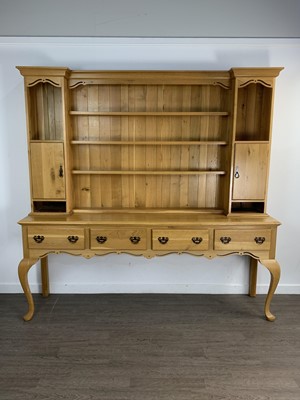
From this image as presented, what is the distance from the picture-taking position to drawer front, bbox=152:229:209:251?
240 cm

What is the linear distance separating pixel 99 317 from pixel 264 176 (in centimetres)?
187

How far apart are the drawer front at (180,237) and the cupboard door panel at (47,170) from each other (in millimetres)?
897

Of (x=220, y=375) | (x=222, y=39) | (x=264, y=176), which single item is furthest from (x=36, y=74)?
(x=220, y=375)

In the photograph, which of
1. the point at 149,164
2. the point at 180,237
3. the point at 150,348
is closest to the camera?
the point at 150,348

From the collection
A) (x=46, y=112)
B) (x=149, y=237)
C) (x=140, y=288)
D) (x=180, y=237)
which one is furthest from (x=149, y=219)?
(x=46, y=112)

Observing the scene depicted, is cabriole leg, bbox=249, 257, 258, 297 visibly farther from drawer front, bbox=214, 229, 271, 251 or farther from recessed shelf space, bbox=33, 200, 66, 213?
recessed shelf space, bbox=33, 200, 66, 213

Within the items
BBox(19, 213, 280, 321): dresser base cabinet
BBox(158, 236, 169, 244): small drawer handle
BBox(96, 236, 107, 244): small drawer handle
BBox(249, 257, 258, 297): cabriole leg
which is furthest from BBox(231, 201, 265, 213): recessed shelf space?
BBox(96, 236, 107, 244): small drawer handle

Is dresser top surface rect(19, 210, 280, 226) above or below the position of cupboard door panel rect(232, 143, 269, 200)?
below

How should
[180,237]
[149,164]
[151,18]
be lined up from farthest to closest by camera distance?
[149,164]
[151,18]
[180,237]

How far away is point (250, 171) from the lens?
2.56 m

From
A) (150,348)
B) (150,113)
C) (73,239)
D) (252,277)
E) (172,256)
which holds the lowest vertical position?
(150,348)

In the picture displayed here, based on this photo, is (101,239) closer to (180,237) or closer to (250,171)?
(180,237)

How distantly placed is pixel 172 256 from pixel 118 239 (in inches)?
29.8

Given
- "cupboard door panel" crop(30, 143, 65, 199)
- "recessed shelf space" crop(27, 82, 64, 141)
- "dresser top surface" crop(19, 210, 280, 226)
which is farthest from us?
"recessed shelf space" crop(27, 82, 64, 141)
